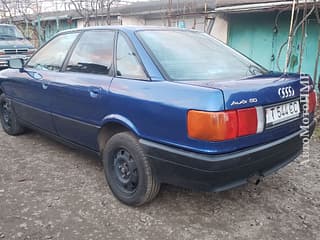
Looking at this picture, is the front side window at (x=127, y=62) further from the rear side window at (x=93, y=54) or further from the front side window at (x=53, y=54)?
the front side window at (x=53, y=54)

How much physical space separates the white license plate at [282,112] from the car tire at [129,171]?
1023 millimetres

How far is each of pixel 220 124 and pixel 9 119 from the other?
12.4ft

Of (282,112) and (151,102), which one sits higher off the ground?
(151,102)

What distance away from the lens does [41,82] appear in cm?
378

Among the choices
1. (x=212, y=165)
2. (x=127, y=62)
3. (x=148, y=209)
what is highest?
(x=127, y=62)

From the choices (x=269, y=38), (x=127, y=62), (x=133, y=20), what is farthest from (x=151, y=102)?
(x=133, y=20)

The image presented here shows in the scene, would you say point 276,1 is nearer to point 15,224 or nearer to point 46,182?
point 46,182

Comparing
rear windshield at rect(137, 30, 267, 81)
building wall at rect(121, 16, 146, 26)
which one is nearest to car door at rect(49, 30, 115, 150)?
rear windshield at rect(137, 30, 267, 81)

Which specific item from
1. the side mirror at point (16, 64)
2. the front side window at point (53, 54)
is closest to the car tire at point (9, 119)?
the side mirror at point (16, 64)

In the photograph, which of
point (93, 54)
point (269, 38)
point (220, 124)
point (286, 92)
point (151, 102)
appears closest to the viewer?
point (220, 124)

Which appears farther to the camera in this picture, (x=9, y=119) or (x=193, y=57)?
(x=9, y=119)

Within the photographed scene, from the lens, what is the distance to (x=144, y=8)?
506 inches

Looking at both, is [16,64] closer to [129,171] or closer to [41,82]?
[41,82]

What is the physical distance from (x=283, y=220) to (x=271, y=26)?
7198mm
